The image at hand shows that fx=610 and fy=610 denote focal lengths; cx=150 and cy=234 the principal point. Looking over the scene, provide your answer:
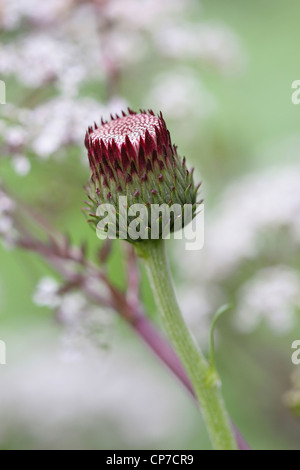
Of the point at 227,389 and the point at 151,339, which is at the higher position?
the point at 227,389

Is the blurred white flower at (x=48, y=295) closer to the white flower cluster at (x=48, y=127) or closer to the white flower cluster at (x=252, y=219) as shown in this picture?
the white flower cluster at (x=48, y=127)

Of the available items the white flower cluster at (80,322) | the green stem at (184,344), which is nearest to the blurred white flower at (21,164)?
the white flower cluster at (80,322)

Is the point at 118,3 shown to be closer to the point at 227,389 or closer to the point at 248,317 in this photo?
the point at 248,317

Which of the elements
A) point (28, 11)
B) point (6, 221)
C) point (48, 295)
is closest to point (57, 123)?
point (6, 221)

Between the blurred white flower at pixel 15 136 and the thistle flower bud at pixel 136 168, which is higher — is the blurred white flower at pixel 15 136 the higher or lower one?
the higher one

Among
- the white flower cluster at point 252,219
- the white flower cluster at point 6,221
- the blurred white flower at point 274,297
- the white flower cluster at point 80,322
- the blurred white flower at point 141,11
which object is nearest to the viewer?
the white flower cluster at point 6,221

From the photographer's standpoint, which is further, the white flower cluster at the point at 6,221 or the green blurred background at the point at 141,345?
the green blurred background at the point at 141,345

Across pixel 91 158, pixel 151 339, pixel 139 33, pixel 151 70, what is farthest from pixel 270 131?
pixel 91 158
